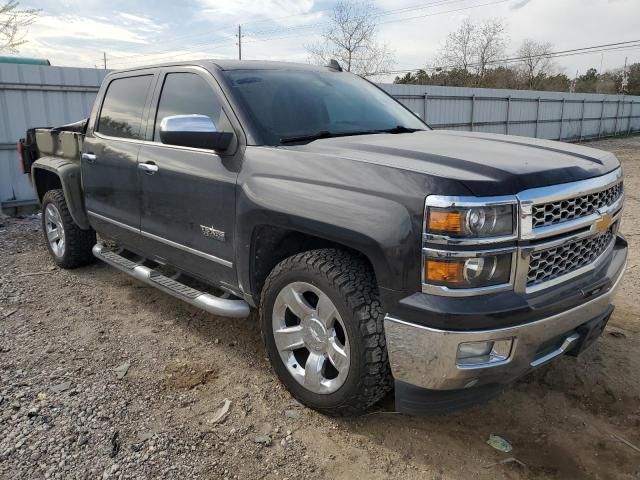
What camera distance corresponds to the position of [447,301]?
84.3 inches

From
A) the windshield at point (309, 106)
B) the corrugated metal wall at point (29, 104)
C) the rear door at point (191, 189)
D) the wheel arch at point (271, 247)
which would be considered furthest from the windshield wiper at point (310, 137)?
the corrugated metal wall at point (29, 104)

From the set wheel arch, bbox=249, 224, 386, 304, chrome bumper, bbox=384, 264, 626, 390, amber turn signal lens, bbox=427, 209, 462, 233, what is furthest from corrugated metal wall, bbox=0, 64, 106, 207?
amber turn signal lens, bbox=427, 209, 462, 233

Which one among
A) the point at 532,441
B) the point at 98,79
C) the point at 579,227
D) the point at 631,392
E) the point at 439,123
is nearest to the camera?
the point at 579,227

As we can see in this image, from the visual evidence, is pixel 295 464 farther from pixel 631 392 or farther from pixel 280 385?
pixel 631 392

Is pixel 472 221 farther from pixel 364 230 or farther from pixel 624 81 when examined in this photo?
pixel 624 81

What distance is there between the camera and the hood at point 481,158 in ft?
7.20

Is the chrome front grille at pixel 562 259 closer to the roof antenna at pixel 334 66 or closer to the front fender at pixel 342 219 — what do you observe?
the front fender at pixel 342 219

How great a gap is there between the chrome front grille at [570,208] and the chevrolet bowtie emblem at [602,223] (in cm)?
5

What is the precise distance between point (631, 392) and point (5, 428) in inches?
137

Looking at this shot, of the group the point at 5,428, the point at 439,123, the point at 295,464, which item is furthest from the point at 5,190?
the point at 439,123

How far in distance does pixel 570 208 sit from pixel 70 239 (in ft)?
14.6

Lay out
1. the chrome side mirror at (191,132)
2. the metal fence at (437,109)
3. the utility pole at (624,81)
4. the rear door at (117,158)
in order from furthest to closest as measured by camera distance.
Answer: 1. the utility pole at (624,81)
2. the metal fence at (437,109)
3. the rear door at (117,158)
4. the chrome side mirror at (191,132)

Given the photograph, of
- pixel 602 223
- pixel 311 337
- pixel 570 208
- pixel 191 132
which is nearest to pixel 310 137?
pixel 191 132

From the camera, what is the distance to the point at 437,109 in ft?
54.6
